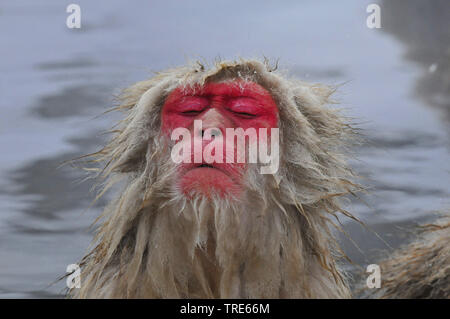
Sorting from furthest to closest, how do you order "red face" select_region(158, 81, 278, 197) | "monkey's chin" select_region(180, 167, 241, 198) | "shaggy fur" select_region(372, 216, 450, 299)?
"shaggy fur" select_region(372, 216, 450, 299) → "red face" select_region(158, 81, 278, 197) → "monkey's chin" select_region(180, 167, 241, 198)

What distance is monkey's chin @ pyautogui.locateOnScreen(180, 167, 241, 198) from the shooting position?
6.79 ft

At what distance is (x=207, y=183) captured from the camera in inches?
81.7

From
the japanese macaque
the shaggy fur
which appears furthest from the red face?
the shaggy fur

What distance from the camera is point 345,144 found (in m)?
2.47

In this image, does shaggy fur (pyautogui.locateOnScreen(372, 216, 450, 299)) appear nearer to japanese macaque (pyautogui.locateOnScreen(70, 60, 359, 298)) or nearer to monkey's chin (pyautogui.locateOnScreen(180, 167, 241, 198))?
japanese macaque (pyautogui.locateOnScreen(70, 60, 359, 298))

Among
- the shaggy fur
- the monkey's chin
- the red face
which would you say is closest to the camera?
the monkey's chin

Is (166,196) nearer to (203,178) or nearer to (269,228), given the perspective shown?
(203,178)

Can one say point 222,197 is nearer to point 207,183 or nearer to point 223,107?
point 207,183

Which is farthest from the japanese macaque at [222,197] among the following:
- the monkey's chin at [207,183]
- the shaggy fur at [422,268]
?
the shaggy fur at [422,268]

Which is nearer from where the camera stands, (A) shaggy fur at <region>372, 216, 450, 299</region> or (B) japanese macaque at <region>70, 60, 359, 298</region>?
(B) japanese macaque at <region>70, 60, 359, 298</region>

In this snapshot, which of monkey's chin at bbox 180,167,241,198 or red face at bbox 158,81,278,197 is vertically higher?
red face at bbox 158,81,278,197

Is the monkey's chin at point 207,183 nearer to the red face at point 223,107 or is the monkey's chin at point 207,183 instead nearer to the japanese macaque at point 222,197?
the japanese macaque at point 222,197

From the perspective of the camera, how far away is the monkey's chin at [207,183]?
207cm

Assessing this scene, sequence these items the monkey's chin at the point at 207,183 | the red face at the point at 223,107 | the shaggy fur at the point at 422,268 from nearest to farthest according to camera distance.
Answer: the monkey's chin at the point at 207,183
the red face at the point at 223,107
the shaggy fur at the point at 422,268
